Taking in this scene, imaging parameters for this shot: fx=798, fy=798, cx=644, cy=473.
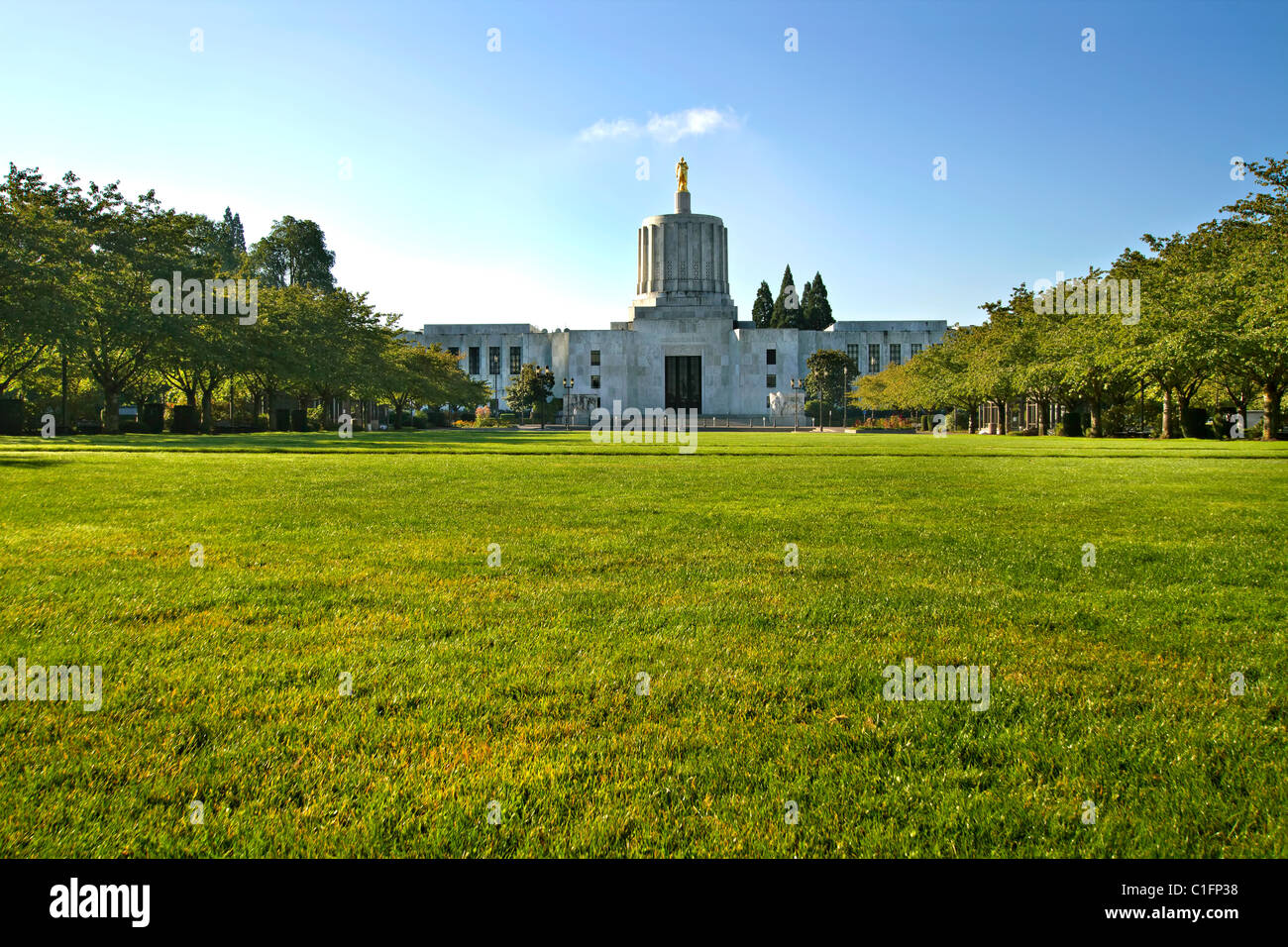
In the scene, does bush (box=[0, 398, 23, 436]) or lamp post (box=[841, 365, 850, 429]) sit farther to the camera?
lamp post (box=[841, 365, 850, 429])

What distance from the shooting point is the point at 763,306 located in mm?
143125

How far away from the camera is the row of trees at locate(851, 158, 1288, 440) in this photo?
3491cm

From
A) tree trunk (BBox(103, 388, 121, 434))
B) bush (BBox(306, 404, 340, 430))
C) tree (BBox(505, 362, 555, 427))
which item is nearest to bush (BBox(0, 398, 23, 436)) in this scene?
tree trunk (BBox(103, 388, 121, 434))

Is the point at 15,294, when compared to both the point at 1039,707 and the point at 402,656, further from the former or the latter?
the point at 1039,707

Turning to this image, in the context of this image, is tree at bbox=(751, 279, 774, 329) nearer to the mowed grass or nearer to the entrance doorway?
the entrance doorway

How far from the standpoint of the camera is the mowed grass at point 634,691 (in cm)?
296

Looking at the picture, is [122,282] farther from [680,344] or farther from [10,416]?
[680,344]

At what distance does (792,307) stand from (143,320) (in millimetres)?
113592

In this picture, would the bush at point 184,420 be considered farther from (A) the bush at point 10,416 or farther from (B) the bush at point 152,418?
(A) the bush at point 10,416

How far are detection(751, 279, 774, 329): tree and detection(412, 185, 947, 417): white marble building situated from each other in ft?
69.1

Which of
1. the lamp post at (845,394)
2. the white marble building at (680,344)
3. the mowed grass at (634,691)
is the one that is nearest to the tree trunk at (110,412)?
the mowed grass at (634,691)

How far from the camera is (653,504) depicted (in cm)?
1233

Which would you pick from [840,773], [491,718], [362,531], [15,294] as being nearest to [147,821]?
[491,718]

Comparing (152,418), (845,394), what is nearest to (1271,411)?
(152,418)
